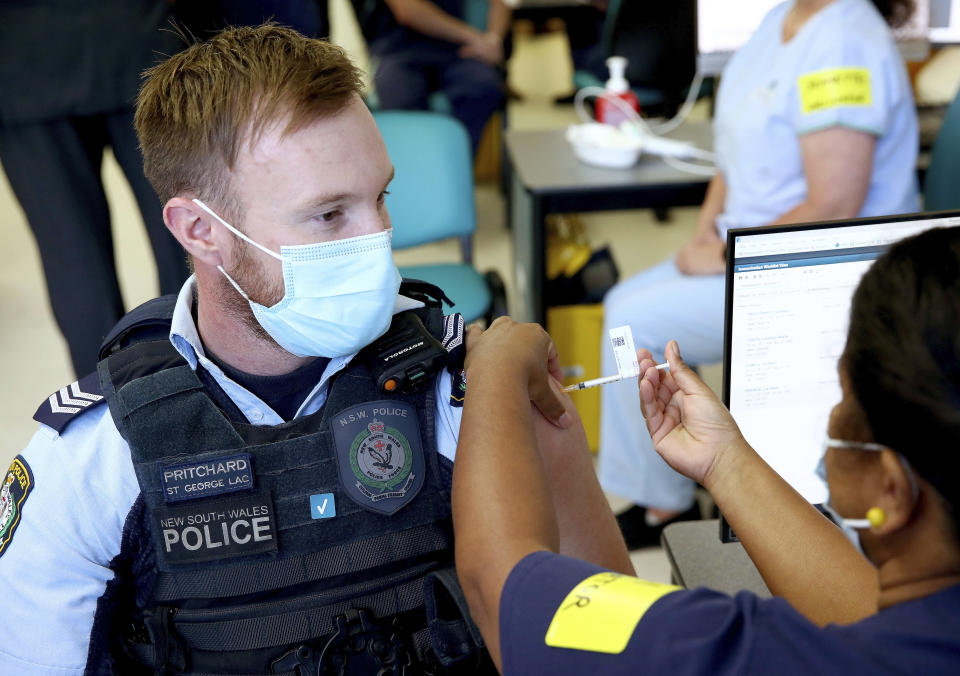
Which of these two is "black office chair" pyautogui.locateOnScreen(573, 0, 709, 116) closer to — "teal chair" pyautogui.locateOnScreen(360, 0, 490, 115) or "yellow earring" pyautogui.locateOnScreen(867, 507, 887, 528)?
"teal chair" pyautogui.locateOnScreen(360, 0, 490, 115)

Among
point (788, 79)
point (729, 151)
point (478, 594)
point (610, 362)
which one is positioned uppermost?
point (788, 79)

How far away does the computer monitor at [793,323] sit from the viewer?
1.07 meters

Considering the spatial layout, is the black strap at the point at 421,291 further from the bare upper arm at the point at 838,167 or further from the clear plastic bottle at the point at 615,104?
the clear plastic bottle at the point at 615,104

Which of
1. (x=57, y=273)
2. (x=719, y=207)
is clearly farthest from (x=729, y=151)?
(x=57, y=273)

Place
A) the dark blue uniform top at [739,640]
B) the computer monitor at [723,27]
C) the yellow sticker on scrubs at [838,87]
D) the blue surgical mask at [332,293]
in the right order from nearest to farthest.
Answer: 1. the dark blue uniform top at [739,640]
2. the blue surgical mask at [332,293]
3. the yellow sticker on scrubs at [838,87]
4. the computer monitor at [723,27]

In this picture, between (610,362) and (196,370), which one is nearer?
(196,370)

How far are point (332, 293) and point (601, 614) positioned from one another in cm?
55

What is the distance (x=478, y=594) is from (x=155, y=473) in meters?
0.41

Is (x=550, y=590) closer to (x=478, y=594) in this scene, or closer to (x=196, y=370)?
(x=478, y=594)

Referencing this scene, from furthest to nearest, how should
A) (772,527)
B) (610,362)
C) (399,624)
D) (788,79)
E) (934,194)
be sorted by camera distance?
(610,362), (934,194), (788,79), (399,624), (772,527)

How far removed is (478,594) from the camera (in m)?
0.86

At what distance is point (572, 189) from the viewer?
2.35 metres

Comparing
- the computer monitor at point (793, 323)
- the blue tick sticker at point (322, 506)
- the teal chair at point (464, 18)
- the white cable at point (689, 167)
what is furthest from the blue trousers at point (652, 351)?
the teal chair at point (464, 18)

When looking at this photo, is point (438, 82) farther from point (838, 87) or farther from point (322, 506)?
point (322, 506)
